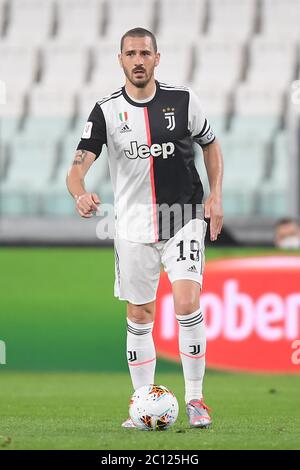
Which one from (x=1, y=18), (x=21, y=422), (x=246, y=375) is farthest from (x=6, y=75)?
(x=21, y=422)

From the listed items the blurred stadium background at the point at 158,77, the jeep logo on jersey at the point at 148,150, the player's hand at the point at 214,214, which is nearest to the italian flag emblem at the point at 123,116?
the jeep logo on jersey at the point at 148,150

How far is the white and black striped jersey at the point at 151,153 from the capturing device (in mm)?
6098

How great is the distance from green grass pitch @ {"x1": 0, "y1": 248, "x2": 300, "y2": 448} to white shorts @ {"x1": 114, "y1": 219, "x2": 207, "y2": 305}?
0.99 metres

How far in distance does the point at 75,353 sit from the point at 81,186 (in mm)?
4570

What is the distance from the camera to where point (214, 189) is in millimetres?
6098

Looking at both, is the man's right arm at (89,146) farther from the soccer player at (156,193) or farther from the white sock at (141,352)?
the white sock at (141,352)

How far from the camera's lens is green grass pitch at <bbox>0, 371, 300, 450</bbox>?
532cm

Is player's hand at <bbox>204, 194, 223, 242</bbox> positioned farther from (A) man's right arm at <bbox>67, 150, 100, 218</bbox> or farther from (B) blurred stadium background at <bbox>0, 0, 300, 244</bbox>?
(B) blurred stadium background at <bbox>0, 0, 300, 244</bbox>

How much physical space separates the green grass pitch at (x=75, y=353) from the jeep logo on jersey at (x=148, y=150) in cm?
161

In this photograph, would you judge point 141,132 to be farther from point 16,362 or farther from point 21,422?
point 16,362

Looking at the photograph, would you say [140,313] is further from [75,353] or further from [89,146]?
[75,353]

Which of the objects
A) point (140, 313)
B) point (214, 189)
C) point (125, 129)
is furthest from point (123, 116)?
point (140, 313)

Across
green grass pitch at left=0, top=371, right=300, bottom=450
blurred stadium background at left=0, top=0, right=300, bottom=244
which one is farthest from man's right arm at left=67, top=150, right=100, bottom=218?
blurred stadium background at left=0, top=0, right=300, bottom=244

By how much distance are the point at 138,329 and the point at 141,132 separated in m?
1.01
